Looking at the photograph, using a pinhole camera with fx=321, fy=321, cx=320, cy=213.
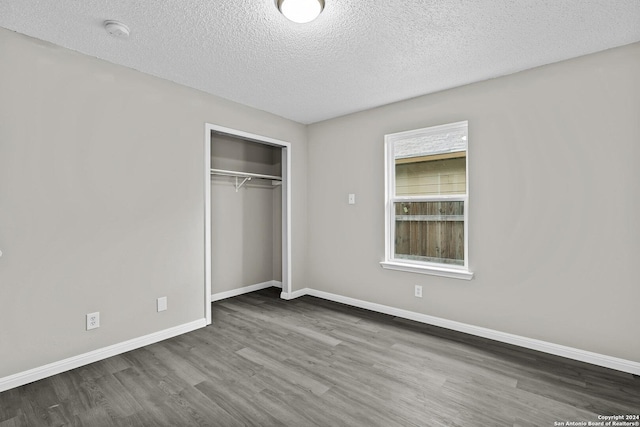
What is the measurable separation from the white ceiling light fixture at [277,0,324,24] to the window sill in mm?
2595

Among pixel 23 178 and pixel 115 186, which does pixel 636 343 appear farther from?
pixel 23 178

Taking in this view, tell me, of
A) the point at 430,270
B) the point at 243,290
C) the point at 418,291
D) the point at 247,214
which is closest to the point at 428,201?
the point at 430,270

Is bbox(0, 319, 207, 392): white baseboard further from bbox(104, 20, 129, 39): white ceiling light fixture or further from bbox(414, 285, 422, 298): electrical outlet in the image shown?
bbox(104, 20, 129, 39): white ceiling light fixture

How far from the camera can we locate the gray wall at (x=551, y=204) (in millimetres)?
2439

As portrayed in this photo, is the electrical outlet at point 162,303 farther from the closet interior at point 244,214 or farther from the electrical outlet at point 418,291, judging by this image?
the electrical outlet at point 418,291

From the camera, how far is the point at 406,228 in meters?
3.76

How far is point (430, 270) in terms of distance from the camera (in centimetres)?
341

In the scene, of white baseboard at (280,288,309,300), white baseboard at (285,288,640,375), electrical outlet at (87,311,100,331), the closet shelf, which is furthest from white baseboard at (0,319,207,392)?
white baseboard at (285,288,640,375)

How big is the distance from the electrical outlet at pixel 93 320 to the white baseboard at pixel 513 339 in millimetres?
2643

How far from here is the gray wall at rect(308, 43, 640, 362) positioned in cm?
244

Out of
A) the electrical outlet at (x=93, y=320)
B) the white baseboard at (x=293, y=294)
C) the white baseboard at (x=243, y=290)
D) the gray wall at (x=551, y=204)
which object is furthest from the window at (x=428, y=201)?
the electrical outlet at (x=93, y=320)

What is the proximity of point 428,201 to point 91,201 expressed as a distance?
3.21m

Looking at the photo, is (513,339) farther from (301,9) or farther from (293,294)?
(301,9)

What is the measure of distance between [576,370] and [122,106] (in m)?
4.26
